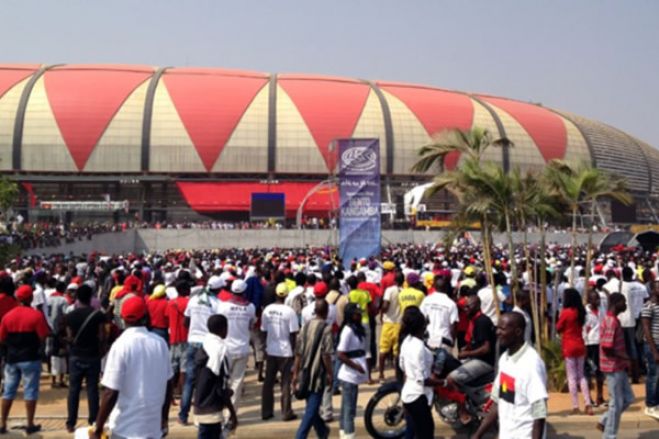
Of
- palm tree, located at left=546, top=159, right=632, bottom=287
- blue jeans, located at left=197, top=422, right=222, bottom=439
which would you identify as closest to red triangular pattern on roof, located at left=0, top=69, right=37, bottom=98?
palm tree, located at left=546, top=159, right=632, bottom=287

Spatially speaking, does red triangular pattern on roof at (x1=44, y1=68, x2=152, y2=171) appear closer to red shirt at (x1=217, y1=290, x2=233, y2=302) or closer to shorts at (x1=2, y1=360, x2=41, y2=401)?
red shirt at (x1=217, y1=290, x2=233, y2=302)

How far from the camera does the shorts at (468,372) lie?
645 cm

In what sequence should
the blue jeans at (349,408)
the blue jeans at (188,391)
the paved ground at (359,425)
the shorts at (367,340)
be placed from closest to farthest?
the blue jeans at (349,408) < the paved ground at (359,425) < the blue jeans at (188,391) < the shorts at (367,340)

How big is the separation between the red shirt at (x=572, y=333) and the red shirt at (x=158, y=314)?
4.28 metres

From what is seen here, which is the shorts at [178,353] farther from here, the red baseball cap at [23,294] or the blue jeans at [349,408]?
the blue jeans at [349,408]

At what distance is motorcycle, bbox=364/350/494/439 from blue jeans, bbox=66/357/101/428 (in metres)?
2.59

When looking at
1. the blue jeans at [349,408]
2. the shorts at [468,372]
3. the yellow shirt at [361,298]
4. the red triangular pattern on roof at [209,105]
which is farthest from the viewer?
the red triangular pattern on roof at [209,105]

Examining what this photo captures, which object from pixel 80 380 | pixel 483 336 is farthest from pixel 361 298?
pixel 80 380

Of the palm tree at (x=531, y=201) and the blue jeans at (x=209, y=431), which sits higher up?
the palm tree at (x=531, y=201)

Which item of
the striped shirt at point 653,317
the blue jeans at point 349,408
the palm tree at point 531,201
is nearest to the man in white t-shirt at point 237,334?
the blue jeans at point 349,408

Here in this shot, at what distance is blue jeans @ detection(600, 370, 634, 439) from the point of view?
6.12 meters

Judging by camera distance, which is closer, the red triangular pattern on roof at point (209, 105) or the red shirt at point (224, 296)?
the red shirt at point (224, 296)

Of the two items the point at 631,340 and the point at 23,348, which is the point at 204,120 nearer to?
the point at 631,340

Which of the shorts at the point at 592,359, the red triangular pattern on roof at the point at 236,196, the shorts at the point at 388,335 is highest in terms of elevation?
the red triangular pattern on roof at the point at 236,196
